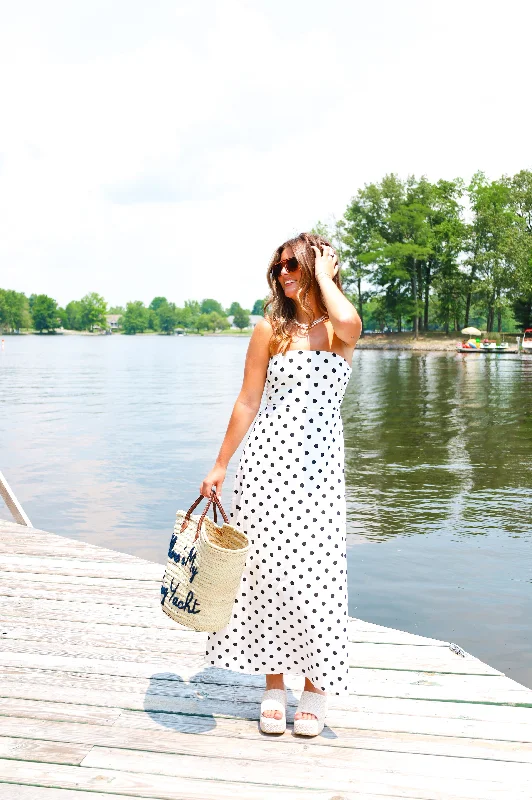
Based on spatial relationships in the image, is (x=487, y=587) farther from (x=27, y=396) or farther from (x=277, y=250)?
(x=27, y=396)

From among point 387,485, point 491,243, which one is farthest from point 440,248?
point 387,485

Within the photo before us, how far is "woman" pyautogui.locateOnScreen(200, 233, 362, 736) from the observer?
3.09 metres

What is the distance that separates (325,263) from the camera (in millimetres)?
3133

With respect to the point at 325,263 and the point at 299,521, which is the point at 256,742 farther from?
the point at 325,263

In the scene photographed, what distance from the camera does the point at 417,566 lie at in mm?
9297

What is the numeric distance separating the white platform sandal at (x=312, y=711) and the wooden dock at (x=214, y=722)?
0.12ft

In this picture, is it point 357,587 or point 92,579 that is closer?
point 92,579

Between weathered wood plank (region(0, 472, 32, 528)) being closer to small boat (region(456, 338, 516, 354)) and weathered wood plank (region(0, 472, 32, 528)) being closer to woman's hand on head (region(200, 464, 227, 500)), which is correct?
woman's hand on head (region(200, 464, 227, 500))

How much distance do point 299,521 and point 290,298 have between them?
2.72 feet

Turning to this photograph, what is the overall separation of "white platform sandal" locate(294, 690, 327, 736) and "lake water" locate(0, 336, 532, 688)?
3.76m

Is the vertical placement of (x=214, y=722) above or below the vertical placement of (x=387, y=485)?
above

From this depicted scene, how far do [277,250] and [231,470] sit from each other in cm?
1294

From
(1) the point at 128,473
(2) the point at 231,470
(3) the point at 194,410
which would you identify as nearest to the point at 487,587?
(2) the point at 231,470

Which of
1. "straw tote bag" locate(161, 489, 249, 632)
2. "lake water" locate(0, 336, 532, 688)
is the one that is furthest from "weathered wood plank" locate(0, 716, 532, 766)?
"lake water" locate(0, 336, 532, 688)
